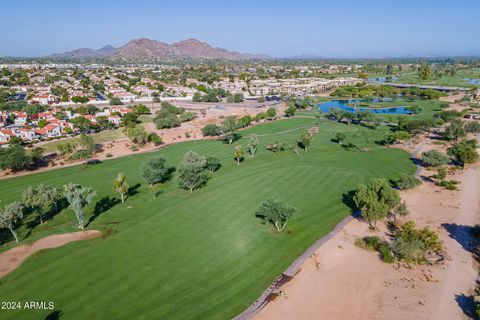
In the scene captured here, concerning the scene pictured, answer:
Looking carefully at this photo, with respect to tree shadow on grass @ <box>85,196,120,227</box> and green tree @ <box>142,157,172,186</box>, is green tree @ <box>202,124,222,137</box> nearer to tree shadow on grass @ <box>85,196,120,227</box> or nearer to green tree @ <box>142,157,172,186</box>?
green tree @ <box>142,157,172,186</box>

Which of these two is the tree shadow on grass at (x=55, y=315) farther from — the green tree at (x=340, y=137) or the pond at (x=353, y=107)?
the pond at (x=353, y=107)

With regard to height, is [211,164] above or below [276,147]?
below

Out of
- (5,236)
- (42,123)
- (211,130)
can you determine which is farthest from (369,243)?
(42,123)

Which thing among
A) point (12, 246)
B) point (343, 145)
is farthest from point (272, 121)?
point (12, 246)

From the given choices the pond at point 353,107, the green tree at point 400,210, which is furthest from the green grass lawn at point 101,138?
the pond at point 353,107

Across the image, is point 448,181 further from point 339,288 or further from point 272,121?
point 272,121

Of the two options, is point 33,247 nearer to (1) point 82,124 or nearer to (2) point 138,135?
(2) point 138,135

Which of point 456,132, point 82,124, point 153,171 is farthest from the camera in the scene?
point 82,124
